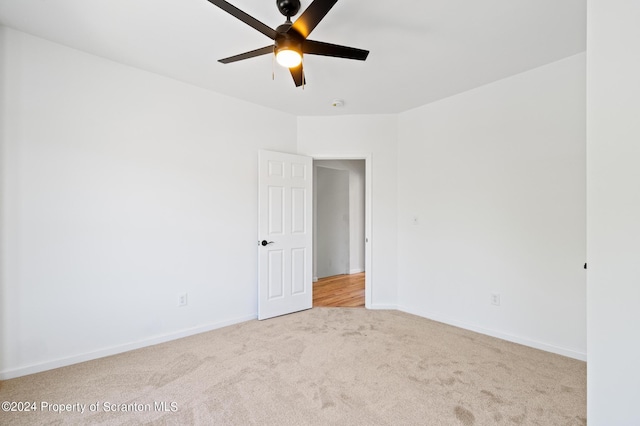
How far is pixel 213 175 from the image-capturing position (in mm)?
3180

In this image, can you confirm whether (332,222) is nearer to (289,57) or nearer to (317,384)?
(317,384)

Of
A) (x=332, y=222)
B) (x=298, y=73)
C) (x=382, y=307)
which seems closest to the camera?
(x=298, y=73)

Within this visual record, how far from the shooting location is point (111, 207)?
8.38ft

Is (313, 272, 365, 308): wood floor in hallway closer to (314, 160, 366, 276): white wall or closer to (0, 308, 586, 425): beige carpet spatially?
(314, 160, 366, 276): white wall

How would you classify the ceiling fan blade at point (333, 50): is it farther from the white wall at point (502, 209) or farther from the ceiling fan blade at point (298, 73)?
the white wall at point (502, 209)

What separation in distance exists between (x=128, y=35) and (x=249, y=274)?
2562 mm

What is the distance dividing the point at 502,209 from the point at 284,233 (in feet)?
8.16

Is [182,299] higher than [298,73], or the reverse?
[298,73]

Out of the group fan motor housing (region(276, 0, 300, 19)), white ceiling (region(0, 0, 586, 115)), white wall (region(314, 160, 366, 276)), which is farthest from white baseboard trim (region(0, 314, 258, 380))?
white wall (region(314, 160, 366, 276))

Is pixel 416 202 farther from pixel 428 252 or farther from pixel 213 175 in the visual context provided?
pixel 213 175

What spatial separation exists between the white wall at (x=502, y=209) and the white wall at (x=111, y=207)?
218 cm

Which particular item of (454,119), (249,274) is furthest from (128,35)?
(454,119)

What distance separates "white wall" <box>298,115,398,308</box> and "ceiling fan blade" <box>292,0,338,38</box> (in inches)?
90.6

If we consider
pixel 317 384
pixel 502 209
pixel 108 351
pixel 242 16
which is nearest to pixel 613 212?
pixel 242 16
